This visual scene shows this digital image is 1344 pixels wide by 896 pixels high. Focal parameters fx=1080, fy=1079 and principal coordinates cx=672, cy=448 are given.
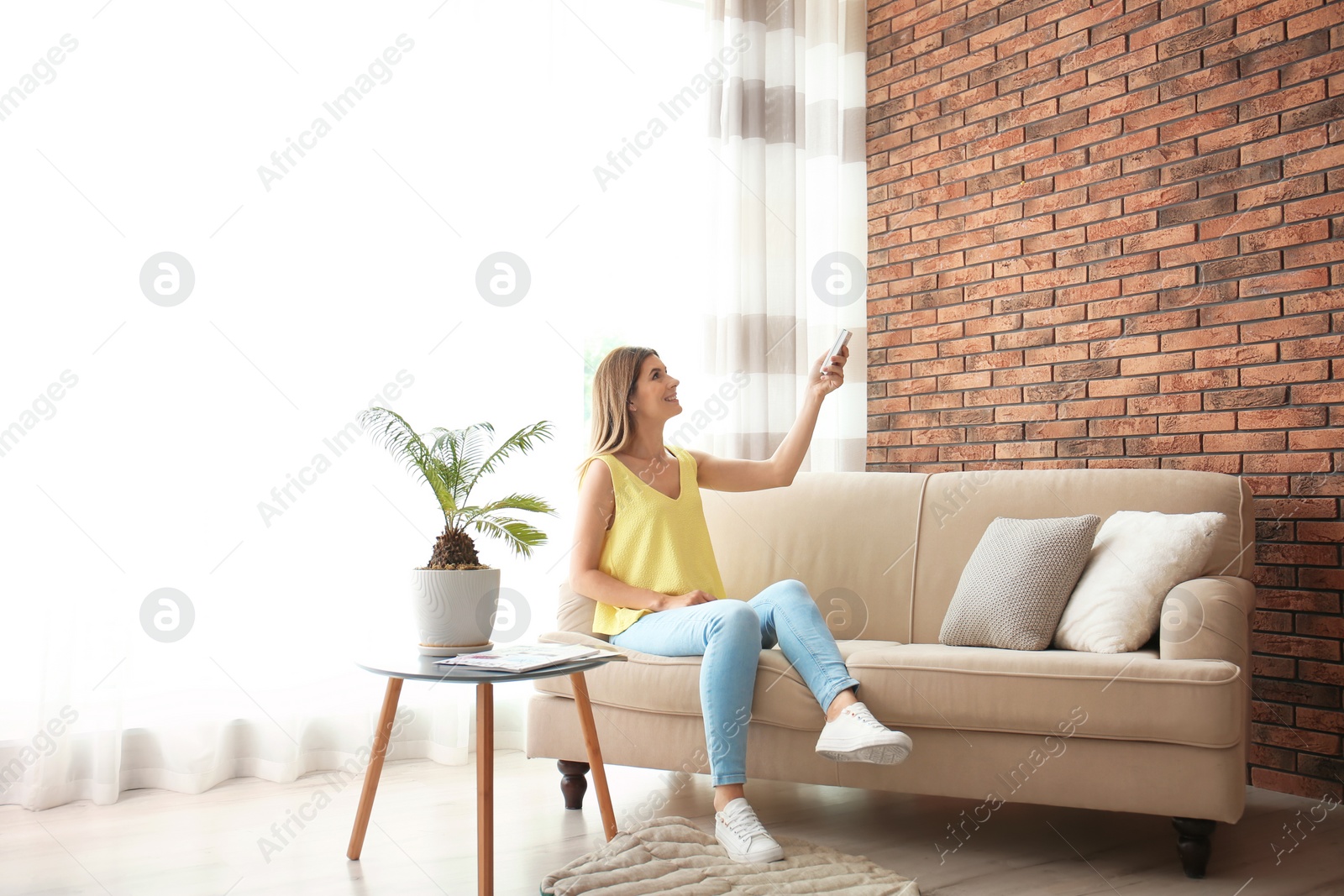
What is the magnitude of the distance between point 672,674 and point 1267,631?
1.59m

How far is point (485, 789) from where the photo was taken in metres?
1.83

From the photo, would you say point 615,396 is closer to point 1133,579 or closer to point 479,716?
point 479,716

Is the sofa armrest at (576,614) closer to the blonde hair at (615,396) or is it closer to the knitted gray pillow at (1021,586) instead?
the blonde hair at (615,396)

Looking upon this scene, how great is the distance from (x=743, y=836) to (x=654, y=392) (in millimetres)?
1068

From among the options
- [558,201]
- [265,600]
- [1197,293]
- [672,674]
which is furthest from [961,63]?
[265,600]

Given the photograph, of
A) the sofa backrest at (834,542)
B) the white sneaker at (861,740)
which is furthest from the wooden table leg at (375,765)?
the sofa backrest at (834,542)

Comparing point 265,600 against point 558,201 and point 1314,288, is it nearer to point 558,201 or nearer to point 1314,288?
point 558,201

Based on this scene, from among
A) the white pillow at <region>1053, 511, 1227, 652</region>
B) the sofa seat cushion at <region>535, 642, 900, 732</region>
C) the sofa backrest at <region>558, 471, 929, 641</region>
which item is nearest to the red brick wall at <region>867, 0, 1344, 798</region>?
the white pillow at <region>1053, 511, 1227, 652</region>

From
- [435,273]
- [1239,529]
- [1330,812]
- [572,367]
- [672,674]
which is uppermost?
[435,273]

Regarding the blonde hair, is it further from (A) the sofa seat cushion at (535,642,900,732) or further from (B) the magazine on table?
(B) the magazine on table

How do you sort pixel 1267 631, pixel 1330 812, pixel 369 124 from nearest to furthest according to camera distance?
1. pixel 1330 812
2. pixel 1267 631
3. pixel 369 124

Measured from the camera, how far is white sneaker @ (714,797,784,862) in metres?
2.06

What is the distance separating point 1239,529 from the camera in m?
2.55

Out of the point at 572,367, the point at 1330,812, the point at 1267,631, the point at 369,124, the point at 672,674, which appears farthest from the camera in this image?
the point at 572,367
